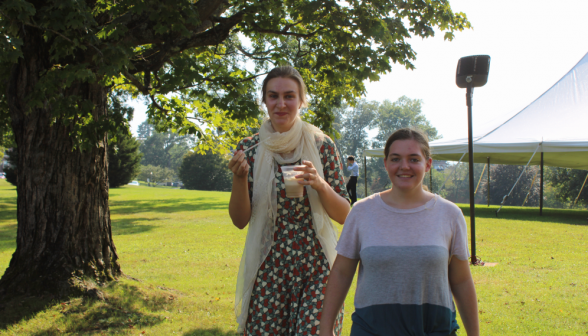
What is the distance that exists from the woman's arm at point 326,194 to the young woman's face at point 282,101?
12.9 inches

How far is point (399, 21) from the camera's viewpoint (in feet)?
18.7

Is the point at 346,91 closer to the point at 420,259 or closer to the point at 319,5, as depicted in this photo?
the point at 319,5

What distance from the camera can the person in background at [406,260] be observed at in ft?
6.03

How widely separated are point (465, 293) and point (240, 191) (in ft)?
4.03

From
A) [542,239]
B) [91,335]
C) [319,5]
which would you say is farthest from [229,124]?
[542,239]

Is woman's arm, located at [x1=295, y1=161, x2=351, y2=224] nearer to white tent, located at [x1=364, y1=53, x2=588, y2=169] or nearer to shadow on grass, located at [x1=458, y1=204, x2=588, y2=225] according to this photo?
white tent, located at [x1=364, y1=53, x2=588, y2=169]

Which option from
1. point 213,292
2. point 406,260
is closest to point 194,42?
point 213,292

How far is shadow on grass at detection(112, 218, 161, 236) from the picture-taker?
11977mm

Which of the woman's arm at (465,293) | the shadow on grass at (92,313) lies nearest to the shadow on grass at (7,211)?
the shadow on grass at (92,313)

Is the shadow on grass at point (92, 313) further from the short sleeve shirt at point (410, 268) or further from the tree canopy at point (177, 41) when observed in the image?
the short sleeve shirt at point (410, 268)

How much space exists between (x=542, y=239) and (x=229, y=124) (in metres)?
7.16

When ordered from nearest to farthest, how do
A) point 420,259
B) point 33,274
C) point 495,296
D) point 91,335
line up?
point 420,259 < point 91,335 < point 33,274 < point 495,296

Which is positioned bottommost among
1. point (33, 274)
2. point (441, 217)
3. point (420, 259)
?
point (33, 274)

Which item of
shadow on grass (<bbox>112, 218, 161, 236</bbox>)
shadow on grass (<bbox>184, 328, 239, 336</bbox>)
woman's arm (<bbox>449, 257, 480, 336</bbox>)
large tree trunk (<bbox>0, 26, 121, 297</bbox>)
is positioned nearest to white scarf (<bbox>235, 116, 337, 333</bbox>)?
woman's arm (<bbox>449, 257, 480, 336</bbox>)
